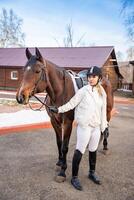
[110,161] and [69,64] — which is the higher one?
[69,64]

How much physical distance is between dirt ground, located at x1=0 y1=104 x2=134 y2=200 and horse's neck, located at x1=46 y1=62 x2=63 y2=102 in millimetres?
1385

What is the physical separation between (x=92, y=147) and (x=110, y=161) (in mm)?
1405

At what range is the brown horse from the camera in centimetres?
351

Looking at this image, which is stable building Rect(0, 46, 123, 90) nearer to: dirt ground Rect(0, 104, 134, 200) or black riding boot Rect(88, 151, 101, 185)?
dirt ground Rect(0, 104, 134, 200)

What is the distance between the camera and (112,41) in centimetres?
4978

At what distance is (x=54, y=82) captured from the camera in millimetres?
3973

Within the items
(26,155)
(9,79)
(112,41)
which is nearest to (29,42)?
(112,41)

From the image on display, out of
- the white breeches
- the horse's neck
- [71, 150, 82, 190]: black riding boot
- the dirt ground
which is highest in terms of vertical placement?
the horse's neck

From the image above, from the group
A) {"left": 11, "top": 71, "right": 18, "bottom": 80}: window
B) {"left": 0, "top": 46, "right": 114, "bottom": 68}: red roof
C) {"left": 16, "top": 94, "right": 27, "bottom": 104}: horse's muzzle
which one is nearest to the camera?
{"left": 16, "top": 94, "right": 27, "bottom": 104}: horse's muzzle

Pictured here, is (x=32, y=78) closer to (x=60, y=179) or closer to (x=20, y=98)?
(x=20, y=98)

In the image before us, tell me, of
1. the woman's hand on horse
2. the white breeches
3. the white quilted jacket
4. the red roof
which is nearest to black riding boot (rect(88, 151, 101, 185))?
the white breeches

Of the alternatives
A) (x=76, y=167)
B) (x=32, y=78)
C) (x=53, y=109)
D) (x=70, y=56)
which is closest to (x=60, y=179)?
(x=76, y=167)

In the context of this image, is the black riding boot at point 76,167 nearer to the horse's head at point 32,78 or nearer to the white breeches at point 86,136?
the white breeches at point 86,136

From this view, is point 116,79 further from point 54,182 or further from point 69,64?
point 54,182
